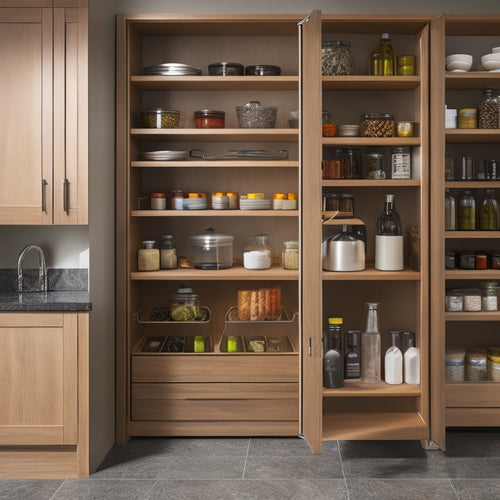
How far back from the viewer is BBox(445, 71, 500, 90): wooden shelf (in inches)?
135

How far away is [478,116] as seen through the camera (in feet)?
11.6

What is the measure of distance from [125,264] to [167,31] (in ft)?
4.22

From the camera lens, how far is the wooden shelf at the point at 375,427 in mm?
3311

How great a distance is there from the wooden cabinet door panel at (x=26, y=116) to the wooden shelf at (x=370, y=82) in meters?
1.37

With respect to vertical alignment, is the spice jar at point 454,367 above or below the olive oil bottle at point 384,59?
below

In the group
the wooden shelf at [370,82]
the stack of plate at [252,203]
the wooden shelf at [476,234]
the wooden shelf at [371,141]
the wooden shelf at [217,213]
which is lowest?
the wooden shelf at [476,234]

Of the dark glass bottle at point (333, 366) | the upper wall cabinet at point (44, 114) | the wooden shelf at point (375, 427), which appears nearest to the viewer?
the upper wall cabinet at point (44, 114)

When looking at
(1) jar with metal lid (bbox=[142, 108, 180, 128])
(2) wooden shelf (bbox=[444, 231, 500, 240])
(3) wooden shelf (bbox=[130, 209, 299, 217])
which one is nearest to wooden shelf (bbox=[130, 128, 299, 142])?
(1) jar with metal lid (bbox=[142, 108, 180, 128])

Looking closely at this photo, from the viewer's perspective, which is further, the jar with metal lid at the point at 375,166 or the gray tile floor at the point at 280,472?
the jar with metal lid at the point at 375,166

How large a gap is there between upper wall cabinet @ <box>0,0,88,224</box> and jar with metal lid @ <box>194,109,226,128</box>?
27.3 inches

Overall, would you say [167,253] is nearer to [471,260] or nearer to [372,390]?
[372,390]

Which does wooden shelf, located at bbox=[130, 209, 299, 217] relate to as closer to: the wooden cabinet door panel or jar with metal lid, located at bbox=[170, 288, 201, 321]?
jar with metal lid, located at bbox=[170, 288, 201, 321]

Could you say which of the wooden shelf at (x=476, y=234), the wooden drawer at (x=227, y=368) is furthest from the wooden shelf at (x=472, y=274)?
the wooden drawer at (x=227, y=368)

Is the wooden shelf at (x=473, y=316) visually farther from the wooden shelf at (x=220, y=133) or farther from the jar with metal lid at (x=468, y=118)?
the wooden shelf at (x=220, y=133)
